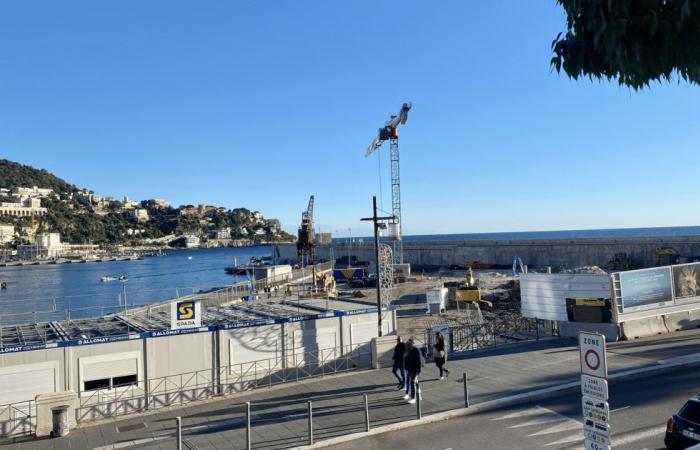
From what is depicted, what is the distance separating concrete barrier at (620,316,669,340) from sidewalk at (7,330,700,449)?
73cm

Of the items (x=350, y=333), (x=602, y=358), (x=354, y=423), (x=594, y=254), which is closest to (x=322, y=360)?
(x=350, y=333)

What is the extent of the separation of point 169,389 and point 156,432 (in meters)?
3.03

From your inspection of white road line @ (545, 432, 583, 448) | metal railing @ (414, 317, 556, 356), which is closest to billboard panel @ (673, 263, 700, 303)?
metal railing @ (414, 317, 556, 356)

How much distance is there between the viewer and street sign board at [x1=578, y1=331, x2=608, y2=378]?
6.39 meters

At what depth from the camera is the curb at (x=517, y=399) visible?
1137 centimetres

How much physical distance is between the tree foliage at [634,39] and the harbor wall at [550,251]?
71.2 meters

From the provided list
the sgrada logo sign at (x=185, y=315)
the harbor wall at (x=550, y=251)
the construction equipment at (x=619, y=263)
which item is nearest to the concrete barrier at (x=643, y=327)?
the sgrada logo sign at (x=185, y=315)

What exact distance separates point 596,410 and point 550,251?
8151 centimetres

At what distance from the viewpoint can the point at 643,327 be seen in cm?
2083

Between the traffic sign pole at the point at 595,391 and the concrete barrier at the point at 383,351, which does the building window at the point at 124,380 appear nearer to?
the concrete barrier at the point at 383,351

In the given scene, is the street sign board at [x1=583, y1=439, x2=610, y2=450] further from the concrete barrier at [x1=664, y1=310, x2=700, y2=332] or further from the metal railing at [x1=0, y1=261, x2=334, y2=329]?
the metal railing at [x1=0, y1=261, x2=334, y2=329]

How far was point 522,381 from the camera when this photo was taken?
49.5ft

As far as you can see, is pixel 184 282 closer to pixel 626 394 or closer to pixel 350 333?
pixel 350 333

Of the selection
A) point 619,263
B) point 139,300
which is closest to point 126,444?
point 619,263
